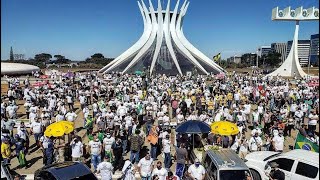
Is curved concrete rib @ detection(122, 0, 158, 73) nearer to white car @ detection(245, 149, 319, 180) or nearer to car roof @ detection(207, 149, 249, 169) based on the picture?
white car @ detection(245, 149, 319, 180)

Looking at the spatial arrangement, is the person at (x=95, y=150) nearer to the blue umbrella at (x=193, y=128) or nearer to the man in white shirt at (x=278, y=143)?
the blue umbrella at (x=193, y=128)

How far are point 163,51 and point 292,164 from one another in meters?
45.0

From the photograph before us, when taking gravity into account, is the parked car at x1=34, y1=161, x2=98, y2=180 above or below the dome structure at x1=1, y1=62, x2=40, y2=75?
below

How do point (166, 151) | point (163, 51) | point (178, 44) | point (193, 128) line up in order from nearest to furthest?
point (166, 151)
point (193, 128)
point (163, 51)
point (178, 44)

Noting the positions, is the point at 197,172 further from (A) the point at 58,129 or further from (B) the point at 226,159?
(A) the point at 58,129

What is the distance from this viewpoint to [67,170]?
353 inches

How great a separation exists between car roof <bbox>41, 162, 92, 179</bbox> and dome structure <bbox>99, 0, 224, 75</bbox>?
122ft

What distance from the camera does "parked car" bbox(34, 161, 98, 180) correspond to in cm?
880

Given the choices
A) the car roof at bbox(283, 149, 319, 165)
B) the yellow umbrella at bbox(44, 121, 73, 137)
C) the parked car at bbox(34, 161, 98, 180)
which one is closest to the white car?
the car roof at bbox(283, 149, 319, 165)

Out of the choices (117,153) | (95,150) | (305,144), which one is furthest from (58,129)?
(305,144)

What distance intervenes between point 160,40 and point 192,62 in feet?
23.8

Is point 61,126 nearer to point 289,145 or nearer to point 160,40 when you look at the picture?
point 289,145

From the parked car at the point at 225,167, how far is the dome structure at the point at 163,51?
36.7 meters

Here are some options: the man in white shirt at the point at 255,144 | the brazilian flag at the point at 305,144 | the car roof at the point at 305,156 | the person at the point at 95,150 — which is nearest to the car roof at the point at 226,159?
the car roof at the point at 305,156
